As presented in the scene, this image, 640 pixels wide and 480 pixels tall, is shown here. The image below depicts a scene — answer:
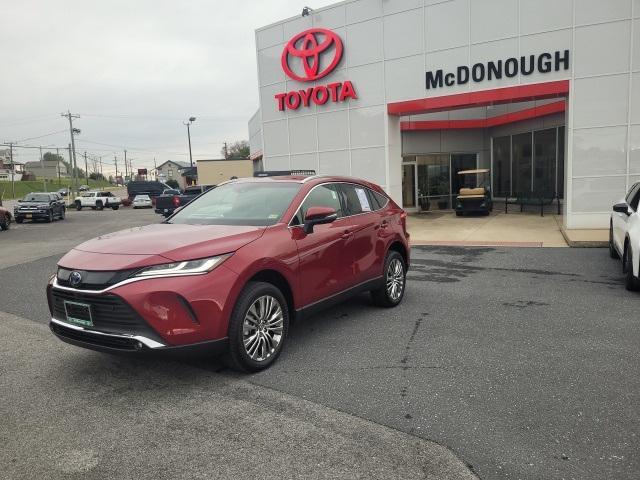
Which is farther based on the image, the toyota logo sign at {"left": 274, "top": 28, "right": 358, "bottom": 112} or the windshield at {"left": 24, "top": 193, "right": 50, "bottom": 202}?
the windshield at {"left": 24, "top": 193, "right": 50, "bottom": 202}

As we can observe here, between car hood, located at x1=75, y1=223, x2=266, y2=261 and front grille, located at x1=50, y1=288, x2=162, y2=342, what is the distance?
1.34 feet

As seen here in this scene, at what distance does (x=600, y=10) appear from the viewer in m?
13.2

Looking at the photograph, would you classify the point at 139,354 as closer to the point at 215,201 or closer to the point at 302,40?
the point at 215,201

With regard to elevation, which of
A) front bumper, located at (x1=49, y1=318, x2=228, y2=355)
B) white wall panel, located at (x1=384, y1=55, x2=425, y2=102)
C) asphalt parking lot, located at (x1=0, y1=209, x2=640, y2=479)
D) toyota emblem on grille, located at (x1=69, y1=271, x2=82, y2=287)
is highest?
white wall panel, located at (x1=384, y1=55, x2=425, y2=102)

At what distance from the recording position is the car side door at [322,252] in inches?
197

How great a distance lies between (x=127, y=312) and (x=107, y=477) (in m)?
1.25

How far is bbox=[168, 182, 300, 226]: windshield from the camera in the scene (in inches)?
200

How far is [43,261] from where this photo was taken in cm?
1209

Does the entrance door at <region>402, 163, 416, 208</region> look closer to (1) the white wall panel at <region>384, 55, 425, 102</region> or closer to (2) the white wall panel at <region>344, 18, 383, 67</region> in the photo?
(1) the white wall panel at <region>384, 55, 425, 102</region>

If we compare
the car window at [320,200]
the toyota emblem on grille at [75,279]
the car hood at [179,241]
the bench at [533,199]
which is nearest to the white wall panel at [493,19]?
the bench at [533,199]

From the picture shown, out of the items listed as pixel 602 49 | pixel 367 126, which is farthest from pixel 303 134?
pixel 602 49

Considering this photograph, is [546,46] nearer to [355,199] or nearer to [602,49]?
[602,49]

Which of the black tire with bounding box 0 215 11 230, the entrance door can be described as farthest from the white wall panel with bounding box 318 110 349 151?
the black tire with bounding box 0 215 11 230

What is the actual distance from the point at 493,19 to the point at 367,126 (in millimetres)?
4749
